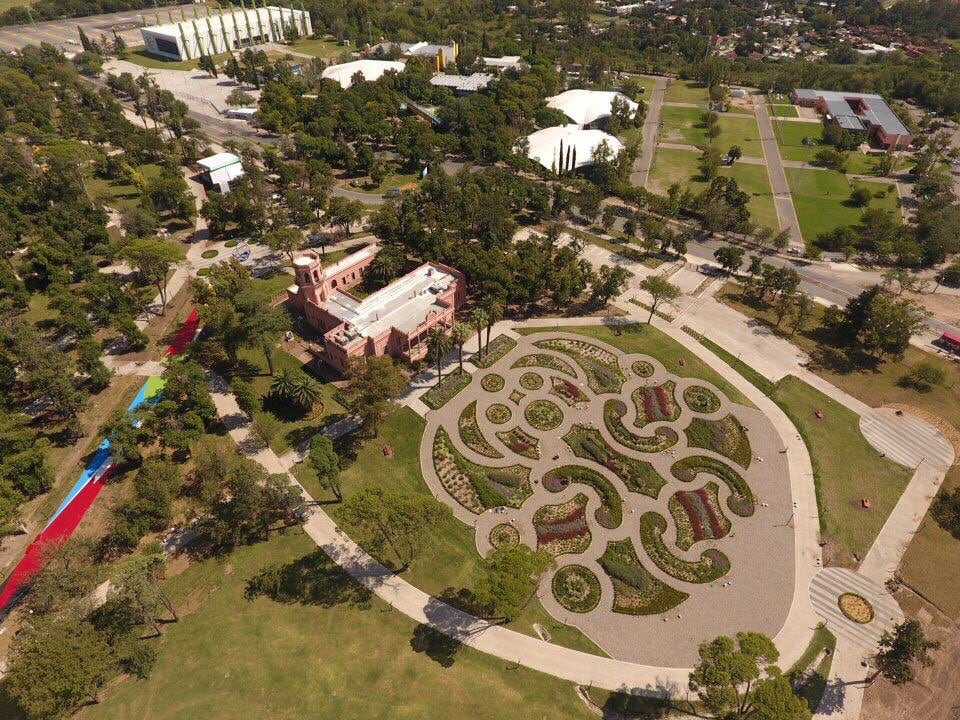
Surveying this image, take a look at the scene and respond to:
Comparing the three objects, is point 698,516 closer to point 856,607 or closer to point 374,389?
point 856,607

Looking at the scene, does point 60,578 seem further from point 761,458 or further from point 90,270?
point 761,458

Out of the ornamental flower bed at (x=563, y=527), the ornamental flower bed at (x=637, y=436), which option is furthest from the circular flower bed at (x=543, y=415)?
the ornamental flower bed at (x=563, y=527)

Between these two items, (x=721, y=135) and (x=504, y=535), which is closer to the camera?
(x=504, y=535)

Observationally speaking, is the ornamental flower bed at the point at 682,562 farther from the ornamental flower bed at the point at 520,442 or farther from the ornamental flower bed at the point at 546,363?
the ornamental flower bed at the point at 546,363

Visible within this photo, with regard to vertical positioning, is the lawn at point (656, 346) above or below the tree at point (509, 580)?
below

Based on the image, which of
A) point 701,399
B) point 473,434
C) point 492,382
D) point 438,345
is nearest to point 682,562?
point 701,399
